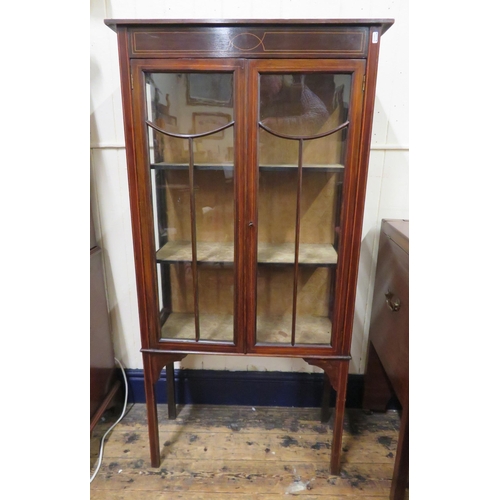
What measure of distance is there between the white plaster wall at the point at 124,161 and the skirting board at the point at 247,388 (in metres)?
0.04

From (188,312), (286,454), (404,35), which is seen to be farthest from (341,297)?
(404,35)

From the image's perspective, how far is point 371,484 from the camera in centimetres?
128

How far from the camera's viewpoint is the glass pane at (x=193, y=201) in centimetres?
110

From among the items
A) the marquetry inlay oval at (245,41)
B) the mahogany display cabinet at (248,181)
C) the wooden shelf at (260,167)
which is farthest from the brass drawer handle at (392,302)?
the marquetry inlay oval at (245,41)

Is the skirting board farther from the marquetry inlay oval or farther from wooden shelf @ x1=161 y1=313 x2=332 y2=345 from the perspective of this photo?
the marquetry inlay oval

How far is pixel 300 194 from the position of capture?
3.78ft

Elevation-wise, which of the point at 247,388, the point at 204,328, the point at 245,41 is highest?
the point at 245,41

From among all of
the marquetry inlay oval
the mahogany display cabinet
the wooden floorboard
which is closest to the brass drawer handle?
the mahogany display cabinet

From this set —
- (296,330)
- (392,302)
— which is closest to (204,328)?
(296,330)

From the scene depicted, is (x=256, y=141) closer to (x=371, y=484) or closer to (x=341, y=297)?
(x=341, y=297)

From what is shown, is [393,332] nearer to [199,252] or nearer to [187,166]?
[199,252]

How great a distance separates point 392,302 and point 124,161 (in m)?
1.19

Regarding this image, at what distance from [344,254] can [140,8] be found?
1186 millimetres

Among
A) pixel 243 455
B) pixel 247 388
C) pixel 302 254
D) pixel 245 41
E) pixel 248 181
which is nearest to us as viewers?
pixel 245 41
